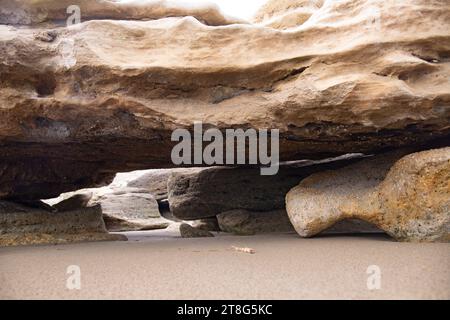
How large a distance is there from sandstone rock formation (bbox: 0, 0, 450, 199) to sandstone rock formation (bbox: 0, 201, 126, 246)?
4.67 ft

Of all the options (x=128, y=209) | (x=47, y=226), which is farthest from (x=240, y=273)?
(x=128, y=209)

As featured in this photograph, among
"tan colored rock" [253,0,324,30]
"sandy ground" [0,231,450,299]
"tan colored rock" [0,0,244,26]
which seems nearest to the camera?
"sandy ground" [0,231,450,299]

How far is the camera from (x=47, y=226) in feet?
20.2

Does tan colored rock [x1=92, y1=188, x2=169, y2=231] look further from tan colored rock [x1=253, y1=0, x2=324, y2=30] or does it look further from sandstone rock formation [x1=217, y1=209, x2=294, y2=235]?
tan colored rock [x1=253, y1=0, x2=324, y2=30]

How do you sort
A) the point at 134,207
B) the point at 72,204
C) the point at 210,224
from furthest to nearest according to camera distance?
the point at 134,207 → the point at 210,224 → the point at 72,204

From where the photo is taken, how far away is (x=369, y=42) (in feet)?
14.4

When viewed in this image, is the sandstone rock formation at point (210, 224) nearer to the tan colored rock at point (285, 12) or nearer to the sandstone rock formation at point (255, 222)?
the sandstone rock formation at point (255, 222)

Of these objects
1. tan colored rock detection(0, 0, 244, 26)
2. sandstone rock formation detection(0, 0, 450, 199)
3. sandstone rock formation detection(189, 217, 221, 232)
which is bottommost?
sandstone rock formation detection(189, 217, 221, 232)

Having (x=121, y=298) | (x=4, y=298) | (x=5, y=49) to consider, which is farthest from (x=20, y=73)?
(x=121, y=298)

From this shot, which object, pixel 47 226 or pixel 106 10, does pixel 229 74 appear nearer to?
pixel 106 10

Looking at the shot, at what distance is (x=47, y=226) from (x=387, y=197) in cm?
488

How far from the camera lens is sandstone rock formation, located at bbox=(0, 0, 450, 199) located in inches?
172

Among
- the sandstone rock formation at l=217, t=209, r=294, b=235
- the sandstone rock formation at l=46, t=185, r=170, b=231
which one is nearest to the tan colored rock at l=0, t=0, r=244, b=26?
the sandstone rock formation at l=217, t=209, r=294, b=235
